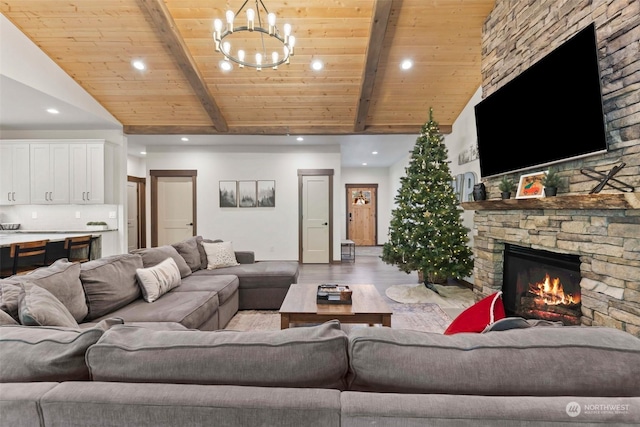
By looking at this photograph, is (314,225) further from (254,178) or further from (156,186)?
(156,186)

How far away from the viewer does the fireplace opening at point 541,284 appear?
2.41 metres

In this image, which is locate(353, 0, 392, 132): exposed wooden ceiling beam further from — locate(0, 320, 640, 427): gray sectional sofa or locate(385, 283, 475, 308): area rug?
locate(0, 320, 640, 427): gray sectional sofa

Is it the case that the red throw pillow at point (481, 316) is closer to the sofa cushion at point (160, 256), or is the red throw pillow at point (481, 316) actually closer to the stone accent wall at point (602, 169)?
the stone accent wall at point (602, 169)

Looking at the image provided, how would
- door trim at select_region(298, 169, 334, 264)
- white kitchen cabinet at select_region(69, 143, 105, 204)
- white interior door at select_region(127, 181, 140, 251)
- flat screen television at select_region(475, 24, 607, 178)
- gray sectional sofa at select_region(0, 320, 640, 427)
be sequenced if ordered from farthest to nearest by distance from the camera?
white interior door at select_region(127, 181, 140, 251)
door trim at select_region(298, 169, 334, 264)
white kitchen cabinet at select_region(69, 143, 105, 204)
flat screen television at select_region(475, 24, 607, 178)
gray sectional sofa at select_region(0, 320, 640, 427)

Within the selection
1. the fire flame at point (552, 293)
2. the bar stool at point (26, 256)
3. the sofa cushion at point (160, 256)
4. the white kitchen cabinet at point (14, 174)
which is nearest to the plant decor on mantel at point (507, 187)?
the fire flame at point (552, 293)

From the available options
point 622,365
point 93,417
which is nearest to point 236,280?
point 93,417

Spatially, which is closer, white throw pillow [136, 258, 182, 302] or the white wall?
white throw pillow [136, 258, 182, 302]

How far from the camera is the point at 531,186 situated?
107 inches

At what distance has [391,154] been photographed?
7621mm

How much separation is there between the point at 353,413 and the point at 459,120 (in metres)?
5.48

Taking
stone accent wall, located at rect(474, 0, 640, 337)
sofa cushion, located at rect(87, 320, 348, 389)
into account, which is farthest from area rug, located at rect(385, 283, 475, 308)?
sofa cushion, located at rect(87, 320, 348, 389)

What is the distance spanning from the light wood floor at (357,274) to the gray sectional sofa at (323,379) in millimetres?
3321

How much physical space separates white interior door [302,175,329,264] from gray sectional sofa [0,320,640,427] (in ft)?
18.7

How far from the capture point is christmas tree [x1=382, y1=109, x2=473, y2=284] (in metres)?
4.26
